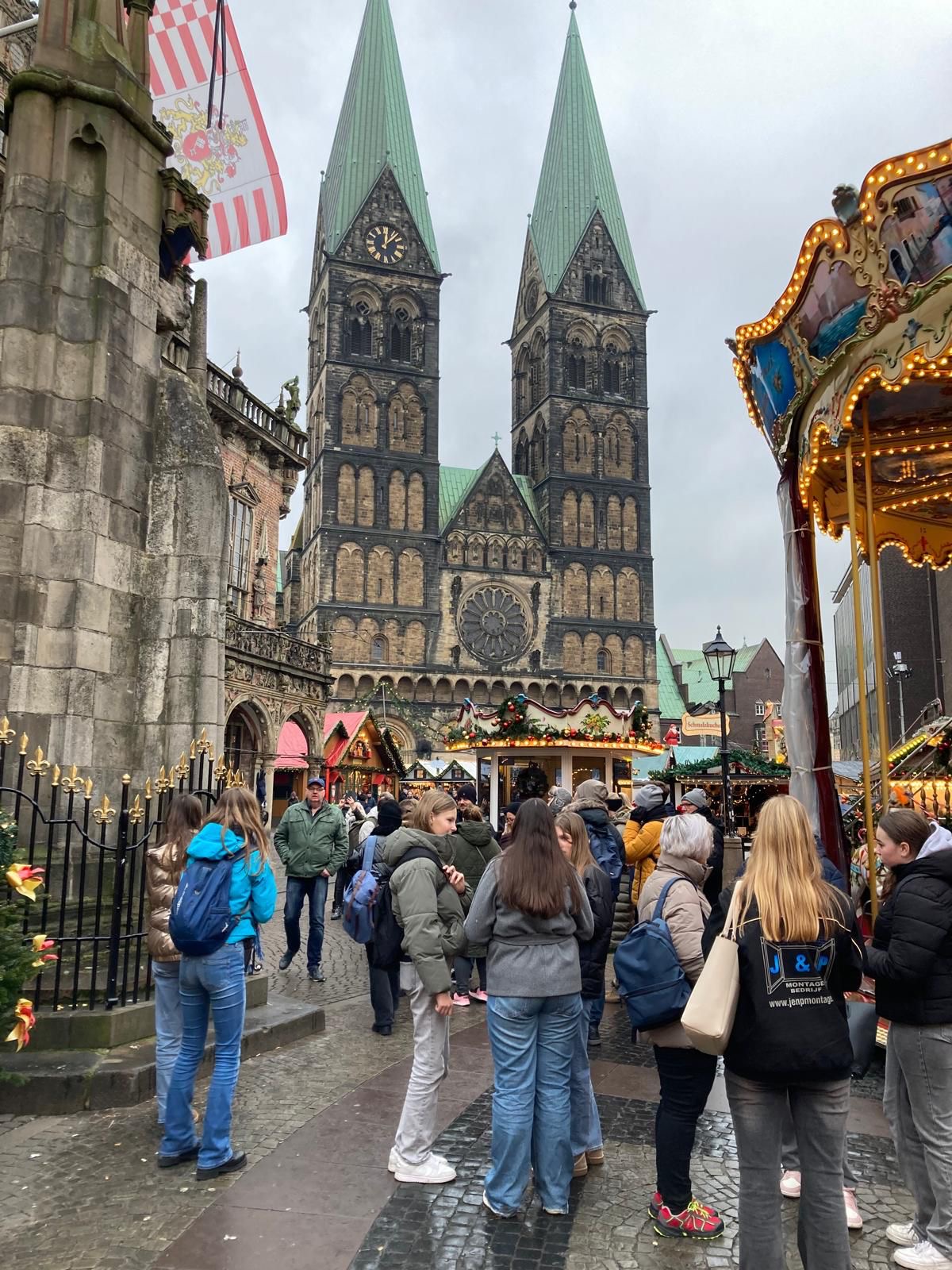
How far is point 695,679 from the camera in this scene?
83.8 m

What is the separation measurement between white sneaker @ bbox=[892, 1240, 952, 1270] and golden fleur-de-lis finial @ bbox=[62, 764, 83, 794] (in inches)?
176

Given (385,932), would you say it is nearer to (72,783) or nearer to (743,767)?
(72,783)

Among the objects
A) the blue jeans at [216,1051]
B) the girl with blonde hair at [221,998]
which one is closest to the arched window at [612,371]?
the girl with blonde hair at [221,998]

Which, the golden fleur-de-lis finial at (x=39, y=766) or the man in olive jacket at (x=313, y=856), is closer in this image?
the golden fleur-de-lis finial at (x=39, y=766)

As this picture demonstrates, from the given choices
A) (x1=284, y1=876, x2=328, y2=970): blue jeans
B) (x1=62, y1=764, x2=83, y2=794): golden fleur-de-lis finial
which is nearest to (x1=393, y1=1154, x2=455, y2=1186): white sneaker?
(x1=62, y1=764, x2=83, y2=794): golden fleur-de-lis finial

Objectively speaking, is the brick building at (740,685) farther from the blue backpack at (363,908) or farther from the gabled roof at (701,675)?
the blue backpack at (363,908)

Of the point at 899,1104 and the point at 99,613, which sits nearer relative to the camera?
the point at 899,1104

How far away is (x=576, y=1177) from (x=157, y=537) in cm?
505

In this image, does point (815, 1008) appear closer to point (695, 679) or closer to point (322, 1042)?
point (322, 1042)

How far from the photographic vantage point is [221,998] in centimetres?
427

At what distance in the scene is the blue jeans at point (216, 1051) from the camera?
13.9 feet

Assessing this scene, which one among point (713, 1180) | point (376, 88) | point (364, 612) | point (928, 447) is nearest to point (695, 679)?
point (364, 612)

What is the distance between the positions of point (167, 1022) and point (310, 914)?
4.28 metres

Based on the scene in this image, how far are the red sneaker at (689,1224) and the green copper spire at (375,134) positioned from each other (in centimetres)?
6247
